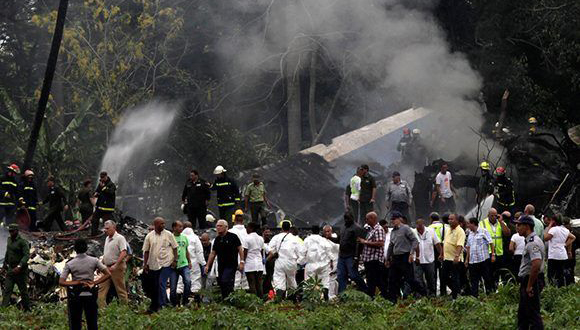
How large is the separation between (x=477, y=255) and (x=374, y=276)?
159cm

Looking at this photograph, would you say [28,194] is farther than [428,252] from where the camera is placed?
Yes

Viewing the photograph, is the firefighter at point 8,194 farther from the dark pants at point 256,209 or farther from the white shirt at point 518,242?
the white shirt at point 518,242

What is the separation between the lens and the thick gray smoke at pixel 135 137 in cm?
3572

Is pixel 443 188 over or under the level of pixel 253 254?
over

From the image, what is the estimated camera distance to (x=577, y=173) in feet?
92.1

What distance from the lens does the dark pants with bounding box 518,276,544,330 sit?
12.7 meters

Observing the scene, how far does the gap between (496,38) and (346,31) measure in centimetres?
646

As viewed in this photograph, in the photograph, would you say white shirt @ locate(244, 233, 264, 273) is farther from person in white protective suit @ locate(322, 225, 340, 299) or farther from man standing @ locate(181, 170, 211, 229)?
man standing @ locate(181, 170, 211, 229)

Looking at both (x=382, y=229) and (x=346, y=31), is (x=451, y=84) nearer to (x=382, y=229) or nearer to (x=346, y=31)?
(x=346, y=31)

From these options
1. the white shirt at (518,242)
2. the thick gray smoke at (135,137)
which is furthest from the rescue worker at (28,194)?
the thick gray smoke at (135,137)

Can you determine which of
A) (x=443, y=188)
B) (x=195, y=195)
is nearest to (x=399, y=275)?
(x=195, y=195)

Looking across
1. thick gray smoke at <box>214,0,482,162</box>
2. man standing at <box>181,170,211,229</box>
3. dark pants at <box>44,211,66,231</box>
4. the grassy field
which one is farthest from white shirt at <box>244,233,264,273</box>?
thick gray smoke at <box>214,0,482,162</box>

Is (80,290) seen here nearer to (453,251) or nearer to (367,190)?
(453,251)

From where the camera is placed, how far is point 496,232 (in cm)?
1866
